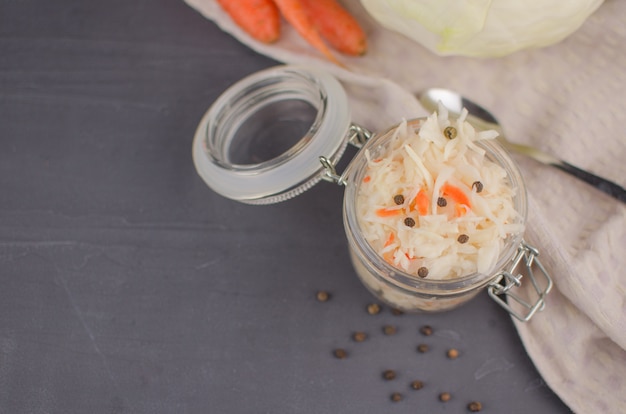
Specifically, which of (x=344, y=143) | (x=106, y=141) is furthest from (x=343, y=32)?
(x=106, y=141)

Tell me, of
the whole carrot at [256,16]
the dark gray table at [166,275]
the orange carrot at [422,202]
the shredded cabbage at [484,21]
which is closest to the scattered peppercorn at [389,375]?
the dark gray table at [166,275]

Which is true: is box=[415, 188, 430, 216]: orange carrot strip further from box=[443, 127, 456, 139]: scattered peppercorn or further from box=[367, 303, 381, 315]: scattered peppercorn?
box=[367, 303, 381, 315]: scattered peppercorn

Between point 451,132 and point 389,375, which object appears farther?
point 389,375

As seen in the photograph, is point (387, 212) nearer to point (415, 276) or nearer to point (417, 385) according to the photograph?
point (415, 276)

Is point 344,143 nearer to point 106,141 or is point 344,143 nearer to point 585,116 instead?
point 585,116

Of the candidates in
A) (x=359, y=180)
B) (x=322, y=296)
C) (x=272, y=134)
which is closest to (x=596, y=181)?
(x=359, y=180)

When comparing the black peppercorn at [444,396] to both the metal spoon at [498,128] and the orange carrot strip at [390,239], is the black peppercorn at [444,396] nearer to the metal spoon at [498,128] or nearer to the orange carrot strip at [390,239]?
the orange carrot strip at [390,239]
